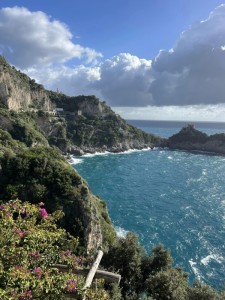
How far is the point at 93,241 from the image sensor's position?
124ft

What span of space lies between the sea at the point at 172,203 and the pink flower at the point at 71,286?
111 ft

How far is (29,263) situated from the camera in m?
11.4

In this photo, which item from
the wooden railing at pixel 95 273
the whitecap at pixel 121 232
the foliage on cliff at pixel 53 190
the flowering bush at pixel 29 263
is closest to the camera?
the flowering bush at pixel 29 263

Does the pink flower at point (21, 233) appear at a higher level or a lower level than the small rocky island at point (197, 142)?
higher

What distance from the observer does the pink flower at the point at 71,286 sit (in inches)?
410

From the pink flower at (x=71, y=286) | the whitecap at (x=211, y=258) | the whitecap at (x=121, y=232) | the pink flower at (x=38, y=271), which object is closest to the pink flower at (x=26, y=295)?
the pink flower at (x=38, y=271)

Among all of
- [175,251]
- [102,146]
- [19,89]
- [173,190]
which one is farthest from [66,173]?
[102,146]

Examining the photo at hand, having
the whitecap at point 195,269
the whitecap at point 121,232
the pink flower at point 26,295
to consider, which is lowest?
the whitecap at point 195,269

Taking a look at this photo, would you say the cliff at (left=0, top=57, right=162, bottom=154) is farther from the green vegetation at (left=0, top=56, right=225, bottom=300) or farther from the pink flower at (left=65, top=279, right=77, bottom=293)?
the pink flower at (left=65, top=279, right=77, bottom=293)

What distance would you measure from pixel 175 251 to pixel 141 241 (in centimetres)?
575

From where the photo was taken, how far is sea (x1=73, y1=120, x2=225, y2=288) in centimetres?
4694

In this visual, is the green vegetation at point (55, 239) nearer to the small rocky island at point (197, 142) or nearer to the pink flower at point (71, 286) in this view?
the pink flower at point (71, 286)

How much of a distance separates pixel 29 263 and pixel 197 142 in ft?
540

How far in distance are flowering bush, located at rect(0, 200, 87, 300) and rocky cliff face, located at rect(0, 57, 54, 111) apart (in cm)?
11194
